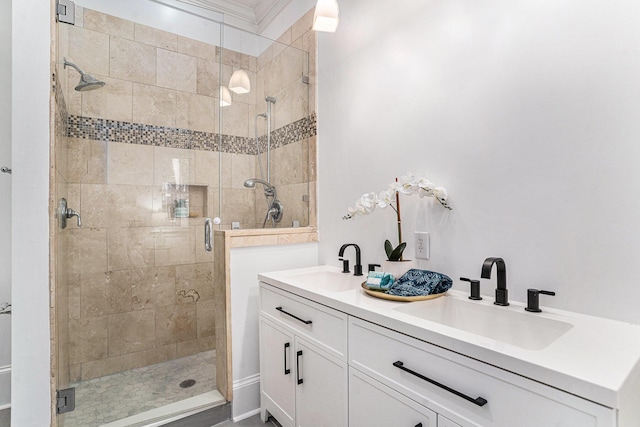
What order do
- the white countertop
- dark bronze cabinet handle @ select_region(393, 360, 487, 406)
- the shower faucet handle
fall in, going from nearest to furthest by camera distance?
1. the white countertop
2. dark bronze cabinet handle @ select_region(393, 360, 487, 406)
3. the shower faucet handle

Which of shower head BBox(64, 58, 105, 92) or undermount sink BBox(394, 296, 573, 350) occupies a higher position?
shower head BBox(64, 58, 105, 92)

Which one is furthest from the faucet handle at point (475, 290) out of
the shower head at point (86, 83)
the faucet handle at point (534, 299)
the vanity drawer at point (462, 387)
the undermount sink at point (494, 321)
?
the shower head at point (86, 83)

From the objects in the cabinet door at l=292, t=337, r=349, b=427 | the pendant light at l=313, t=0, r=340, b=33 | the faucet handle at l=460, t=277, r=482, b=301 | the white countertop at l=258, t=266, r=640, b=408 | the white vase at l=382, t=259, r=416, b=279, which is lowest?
the cabinet door at l=292, t=337, r=349, b=427

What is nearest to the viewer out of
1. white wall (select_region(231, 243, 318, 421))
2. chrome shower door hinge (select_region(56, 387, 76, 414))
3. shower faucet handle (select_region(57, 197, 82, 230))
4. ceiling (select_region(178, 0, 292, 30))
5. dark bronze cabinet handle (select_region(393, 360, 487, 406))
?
dark bronze cabinet handle (select_region(393, 360, 487, 406))

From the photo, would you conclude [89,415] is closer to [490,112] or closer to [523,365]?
[523,365]

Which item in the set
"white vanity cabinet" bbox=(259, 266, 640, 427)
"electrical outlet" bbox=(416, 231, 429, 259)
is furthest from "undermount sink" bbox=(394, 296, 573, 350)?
"electrical outlet" bbox=(416, 231, 429, 259)

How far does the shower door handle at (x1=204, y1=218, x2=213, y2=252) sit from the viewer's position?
2121 millimetres

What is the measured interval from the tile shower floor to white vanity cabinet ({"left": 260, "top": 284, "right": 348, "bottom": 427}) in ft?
1.81

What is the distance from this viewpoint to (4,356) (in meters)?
2.04

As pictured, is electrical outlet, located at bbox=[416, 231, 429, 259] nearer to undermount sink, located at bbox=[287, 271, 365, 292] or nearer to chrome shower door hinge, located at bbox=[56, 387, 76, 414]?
undermount sink, located at bbox=[287, 271, 365, 292]

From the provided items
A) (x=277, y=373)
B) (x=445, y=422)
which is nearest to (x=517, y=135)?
(x=445, y=422)

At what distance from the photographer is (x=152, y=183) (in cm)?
223

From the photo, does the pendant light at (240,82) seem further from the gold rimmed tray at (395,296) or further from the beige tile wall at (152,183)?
the gold rimmed tray at (395,296)

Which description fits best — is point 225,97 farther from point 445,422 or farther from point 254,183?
point 445,422
